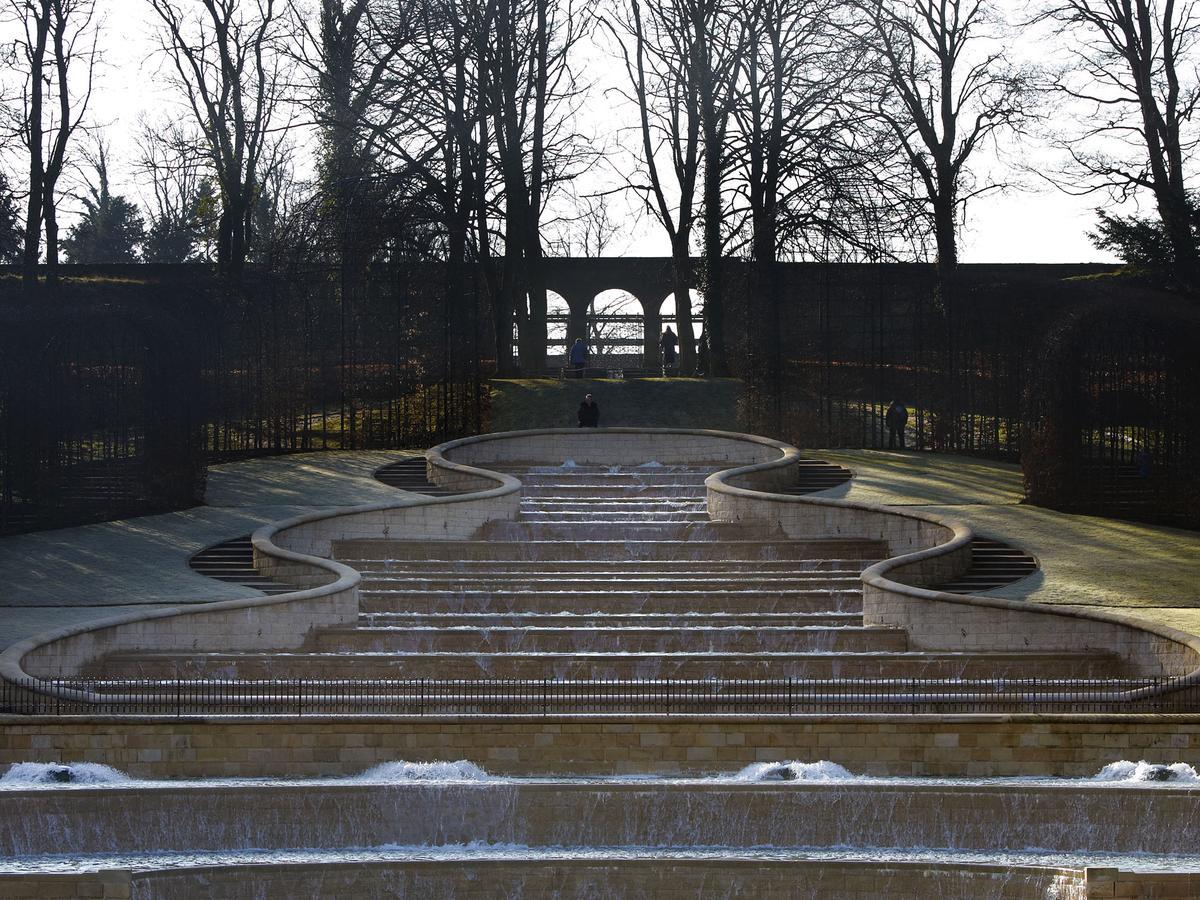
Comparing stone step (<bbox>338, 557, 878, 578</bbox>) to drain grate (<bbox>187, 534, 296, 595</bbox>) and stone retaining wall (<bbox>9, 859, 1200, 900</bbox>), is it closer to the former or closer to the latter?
drain grate (<bbox>187, 534, 296, 595</bbox>)

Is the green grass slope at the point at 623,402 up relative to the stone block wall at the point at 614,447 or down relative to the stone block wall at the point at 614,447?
up

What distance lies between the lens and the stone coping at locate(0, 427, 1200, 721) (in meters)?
17.2

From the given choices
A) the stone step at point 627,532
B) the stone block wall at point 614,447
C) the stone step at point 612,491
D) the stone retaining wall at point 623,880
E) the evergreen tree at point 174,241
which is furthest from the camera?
the evergreen tree at point 174,241

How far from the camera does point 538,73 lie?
39.2 m

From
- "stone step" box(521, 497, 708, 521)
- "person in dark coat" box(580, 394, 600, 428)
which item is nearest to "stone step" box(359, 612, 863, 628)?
"stone step" box(521, 497, 708, 521)

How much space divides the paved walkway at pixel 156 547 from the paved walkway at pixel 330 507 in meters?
0.03

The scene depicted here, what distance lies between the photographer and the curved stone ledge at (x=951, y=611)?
17.9 metres

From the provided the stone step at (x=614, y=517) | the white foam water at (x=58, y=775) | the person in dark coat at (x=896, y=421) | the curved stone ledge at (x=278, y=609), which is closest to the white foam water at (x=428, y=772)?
the white foam water at (x=58, y=775)

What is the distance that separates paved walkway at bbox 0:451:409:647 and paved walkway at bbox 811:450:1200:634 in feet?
30.2

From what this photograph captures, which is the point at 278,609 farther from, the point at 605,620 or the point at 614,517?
the point at 614,517

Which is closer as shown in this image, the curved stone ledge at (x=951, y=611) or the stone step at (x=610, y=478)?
the curved stone ledge at (x=951, y=611)

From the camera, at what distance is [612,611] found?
20797mm

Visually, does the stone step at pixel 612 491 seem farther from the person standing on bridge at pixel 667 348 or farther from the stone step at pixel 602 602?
the person standing on bridge at pixel 667 348

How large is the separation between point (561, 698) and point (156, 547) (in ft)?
34.7
